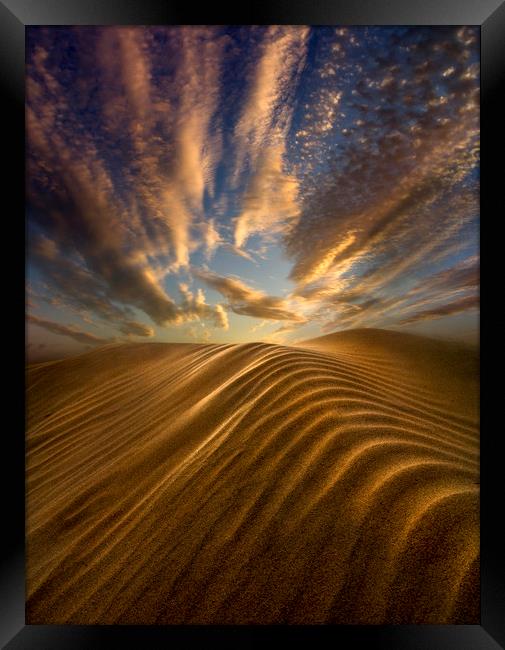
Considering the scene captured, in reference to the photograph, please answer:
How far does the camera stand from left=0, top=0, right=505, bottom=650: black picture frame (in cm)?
115

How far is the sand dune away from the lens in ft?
3.84

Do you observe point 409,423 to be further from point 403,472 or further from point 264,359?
point 264,359

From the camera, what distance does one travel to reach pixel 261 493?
1.26 m

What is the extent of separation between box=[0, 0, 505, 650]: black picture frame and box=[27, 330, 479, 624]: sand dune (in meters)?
0.05

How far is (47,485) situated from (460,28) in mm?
3155

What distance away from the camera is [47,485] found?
1.33 metres

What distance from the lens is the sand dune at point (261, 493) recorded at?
1169 millimetres
